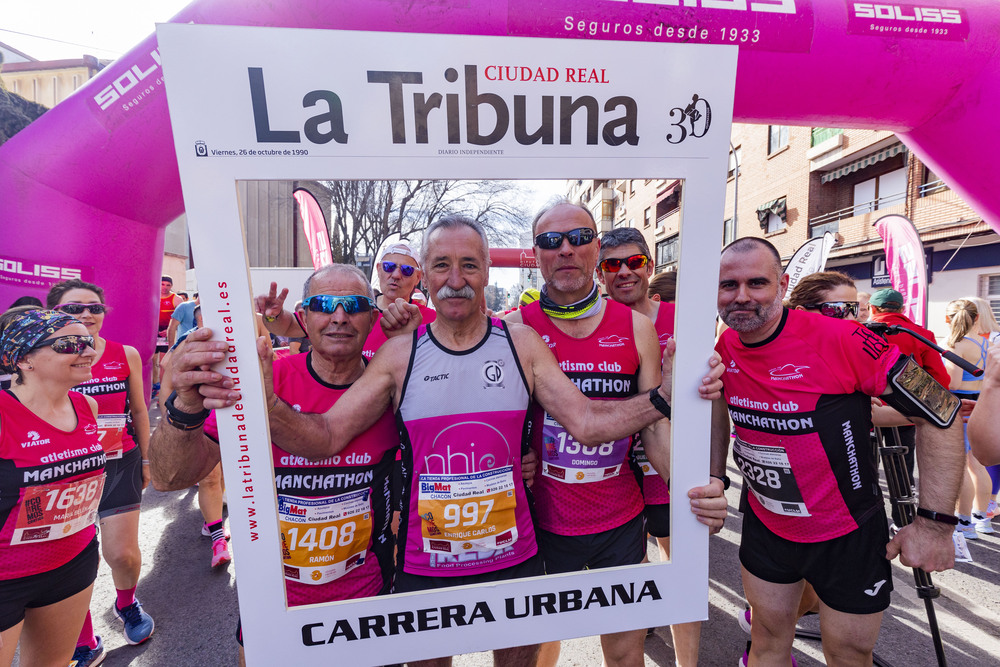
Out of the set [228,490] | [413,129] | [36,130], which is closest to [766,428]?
[413,129]

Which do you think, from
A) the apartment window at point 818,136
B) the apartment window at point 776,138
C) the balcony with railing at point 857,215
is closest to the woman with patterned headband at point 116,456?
the balcony with railing at point 857,215

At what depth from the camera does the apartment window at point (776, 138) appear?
730 inches

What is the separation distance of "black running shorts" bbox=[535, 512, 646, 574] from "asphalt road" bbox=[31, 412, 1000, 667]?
1.27m

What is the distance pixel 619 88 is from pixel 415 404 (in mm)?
1154

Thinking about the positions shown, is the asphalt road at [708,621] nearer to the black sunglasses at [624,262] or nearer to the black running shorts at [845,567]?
the black running shorts at [845,567]

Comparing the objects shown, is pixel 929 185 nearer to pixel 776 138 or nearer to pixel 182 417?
pixel 776 138

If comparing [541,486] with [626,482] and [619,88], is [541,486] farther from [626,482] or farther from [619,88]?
[619,88]

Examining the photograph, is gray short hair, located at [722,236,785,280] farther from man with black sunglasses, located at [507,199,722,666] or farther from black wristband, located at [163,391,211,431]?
black wristband, located at [163,391,211,431]

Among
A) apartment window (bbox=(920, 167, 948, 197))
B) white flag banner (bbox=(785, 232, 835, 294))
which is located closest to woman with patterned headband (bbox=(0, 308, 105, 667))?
white flag banner (bbox=(785, 232, 835, 294))

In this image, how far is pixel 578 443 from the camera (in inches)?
75.2

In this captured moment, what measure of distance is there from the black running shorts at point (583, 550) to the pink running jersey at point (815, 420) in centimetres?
70

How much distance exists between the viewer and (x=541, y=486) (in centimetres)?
197

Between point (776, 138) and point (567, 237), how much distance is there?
70.5 feet

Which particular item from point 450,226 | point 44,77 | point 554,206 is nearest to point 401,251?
point 554,206
